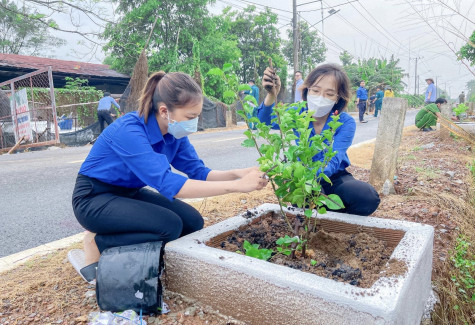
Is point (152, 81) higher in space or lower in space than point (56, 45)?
lower

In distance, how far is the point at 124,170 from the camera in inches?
78.7

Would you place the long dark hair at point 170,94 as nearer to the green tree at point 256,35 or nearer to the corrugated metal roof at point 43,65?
the corrugated metal roof at point 43,65

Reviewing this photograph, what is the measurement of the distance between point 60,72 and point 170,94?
17236 mm

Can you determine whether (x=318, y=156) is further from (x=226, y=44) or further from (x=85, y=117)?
(x=226, y=44)

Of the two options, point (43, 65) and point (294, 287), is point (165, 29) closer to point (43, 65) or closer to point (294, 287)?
point (43, 65)

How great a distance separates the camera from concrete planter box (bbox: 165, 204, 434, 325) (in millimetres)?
1269

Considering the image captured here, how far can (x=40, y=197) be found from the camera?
4266 mm

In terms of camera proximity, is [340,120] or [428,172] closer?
[340,120]

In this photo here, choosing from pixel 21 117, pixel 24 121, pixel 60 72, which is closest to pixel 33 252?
pixel 24 121

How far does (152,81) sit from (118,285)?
1136 mm

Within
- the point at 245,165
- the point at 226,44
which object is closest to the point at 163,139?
the point at 245,165

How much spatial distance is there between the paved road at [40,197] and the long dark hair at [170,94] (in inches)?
61.8

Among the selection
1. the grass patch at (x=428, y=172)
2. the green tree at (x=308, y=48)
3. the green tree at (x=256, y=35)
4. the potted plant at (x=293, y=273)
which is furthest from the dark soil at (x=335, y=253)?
the green tree at (x=308, y=48)

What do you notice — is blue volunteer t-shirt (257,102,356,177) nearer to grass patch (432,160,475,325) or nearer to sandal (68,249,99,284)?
grass patch (432,160,475,325)
